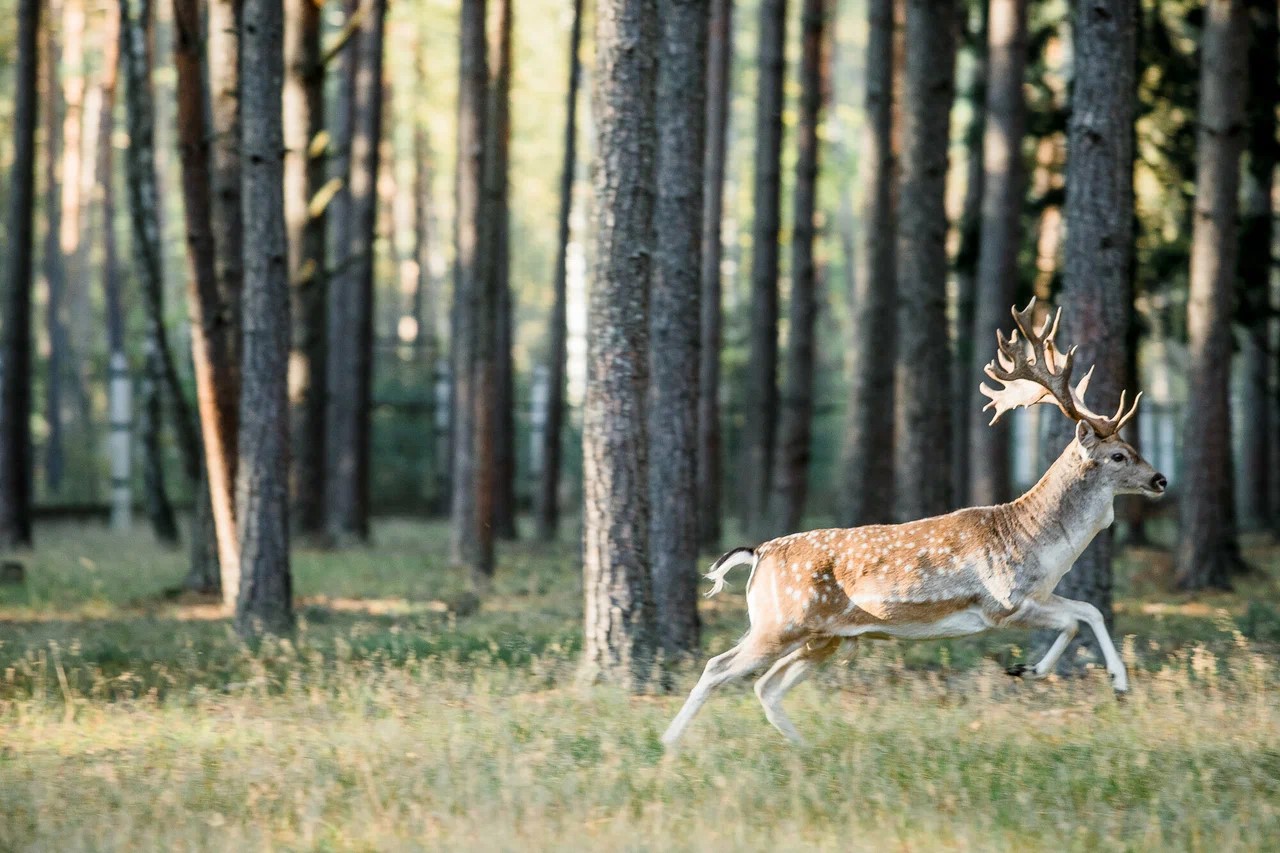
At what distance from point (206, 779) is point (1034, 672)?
4158mm

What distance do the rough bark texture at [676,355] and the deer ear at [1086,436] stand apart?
3.63 m

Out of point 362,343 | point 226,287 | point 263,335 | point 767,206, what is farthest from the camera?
point 362,343

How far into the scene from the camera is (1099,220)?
11133 mm

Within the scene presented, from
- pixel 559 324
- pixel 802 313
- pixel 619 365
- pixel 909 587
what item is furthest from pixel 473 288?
pixel 909 587

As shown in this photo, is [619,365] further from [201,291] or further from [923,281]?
[923,281]

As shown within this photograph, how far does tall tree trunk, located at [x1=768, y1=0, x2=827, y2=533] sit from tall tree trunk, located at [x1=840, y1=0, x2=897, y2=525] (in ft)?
3.11

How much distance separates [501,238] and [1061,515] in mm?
13489

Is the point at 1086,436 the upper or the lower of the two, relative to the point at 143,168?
lower

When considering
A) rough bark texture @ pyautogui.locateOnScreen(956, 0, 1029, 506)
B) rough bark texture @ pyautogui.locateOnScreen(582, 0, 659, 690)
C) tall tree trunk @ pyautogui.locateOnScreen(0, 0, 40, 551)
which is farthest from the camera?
tall tree trunk @ pyautogui.locateOnScreen(0, 0, 40, 551)

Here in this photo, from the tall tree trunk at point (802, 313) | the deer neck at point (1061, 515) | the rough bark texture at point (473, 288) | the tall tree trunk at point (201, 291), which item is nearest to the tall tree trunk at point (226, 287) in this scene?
Answer: the tall tree trunk at point (201, 291)

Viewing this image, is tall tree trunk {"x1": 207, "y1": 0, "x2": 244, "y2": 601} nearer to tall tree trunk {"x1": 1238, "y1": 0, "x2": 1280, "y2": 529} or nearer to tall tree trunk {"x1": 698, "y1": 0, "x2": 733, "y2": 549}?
tall tree trunk {"x1": 698, "y1": 0, "x2": 733, "y2": 549}

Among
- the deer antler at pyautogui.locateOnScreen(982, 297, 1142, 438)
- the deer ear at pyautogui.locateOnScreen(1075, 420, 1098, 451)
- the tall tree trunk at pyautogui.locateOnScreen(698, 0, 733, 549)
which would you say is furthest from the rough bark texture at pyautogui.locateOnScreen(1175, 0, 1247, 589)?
the deer ear at pyautogui.locateOnScreen(1075, 420, 1098, 451)

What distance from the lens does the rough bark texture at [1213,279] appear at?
52.3 ft

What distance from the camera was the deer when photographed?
8.60 meters
